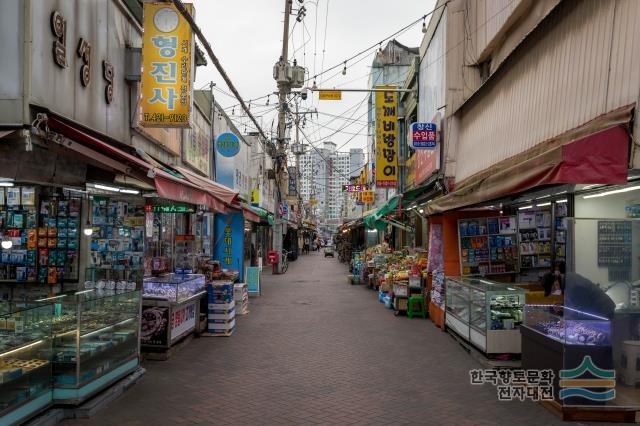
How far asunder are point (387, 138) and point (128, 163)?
16.2 meters

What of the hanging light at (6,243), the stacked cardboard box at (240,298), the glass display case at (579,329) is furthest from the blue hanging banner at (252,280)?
the glass display case at (579,329)

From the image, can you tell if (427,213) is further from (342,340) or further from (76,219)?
(76,219)

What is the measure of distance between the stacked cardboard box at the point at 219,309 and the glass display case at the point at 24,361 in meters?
5.29

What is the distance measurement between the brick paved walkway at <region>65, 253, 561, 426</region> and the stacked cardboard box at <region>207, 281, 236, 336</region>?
36 centimetres

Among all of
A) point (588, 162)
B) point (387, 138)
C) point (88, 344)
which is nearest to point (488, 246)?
point (588, 162)

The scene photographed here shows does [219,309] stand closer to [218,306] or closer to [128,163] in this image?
[218,306]

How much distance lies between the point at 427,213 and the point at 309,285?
1099 cm

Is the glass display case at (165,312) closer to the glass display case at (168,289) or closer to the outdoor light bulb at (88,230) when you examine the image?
the glass display case at (168,289)

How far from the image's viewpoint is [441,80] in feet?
54.0

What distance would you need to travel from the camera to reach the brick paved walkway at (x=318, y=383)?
6.21 metres

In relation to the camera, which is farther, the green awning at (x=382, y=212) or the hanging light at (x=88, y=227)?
the green awning at (x=382, y=212)

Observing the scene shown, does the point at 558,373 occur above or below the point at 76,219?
below

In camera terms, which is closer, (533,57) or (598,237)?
(598,237)

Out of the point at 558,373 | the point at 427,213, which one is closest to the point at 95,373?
the point at 558,373
